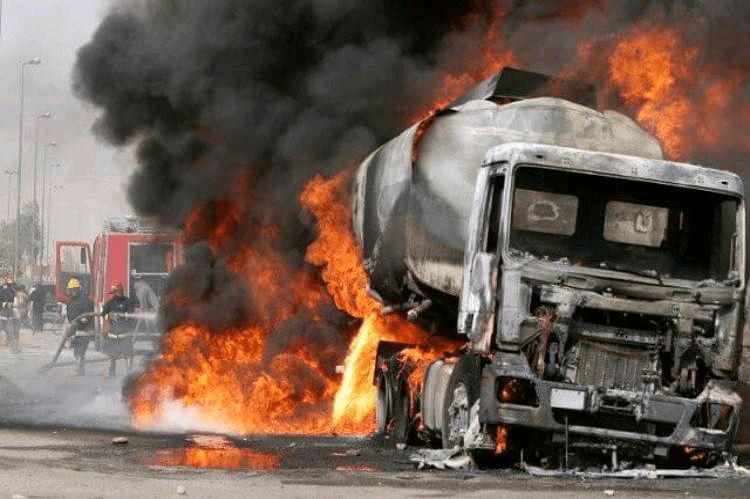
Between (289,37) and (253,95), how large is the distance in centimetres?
115

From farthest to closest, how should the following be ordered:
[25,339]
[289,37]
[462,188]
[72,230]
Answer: [72,230] < [25,339] < [289,37] < [462,188]

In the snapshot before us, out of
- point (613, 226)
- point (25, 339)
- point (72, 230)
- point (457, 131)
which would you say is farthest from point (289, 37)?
point (72, 230)

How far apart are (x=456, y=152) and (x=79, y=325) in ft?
48.6

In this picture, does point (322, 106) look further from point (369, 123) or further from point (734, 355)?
point (734, 355)

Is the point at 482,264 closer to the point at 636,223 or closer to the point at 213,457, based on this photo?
the point at 636,223

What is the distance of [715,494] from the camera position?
10.1 metres

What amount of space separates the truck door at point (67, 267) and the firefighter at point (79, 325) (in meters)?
15.9

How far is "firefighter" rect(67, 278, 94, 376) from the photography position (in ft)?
84.9

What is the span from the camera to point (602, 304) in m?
11.2

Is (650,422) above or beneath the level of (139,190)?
beneath

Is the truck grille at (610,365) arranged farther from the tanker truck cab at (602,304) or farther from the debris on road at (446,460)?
the debris on road at (446,460)

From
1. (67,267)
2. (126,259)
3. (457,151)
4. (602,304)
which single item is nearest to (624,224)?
(602,304)

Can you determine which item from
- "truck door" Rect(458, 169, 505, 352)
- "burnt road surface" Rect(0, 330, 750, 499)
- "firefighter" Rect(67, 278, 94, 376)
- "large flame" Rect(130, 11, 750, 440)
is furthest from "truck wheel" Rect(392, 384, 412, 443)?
"firefighter" Rect(67, 278, 94, 376)

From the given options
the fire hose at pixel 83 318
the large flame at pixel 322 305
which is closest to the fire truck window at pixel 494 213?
the large flame at pixel 322 305
